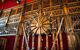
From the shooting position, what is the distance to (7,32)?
565 centimetres

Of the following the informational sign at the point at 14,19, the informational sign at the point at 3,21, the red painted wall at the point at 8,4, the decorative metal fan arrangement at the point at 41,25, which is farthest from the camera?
the red painted wall at the point at 8,4

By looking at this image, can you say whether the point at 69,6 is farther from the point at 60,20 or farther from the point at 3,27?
A: the point at 3,27

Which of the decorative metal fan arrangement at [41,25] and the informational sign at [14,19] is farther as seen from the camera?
the informational sign at [14,19]

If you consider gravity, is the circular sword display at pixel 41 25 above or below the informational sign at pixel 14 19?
below

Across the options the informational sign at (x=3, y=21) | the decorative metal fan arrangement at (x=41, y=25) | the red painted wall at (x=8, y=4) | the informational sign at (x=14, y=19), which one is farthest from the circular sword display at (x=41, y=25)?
the red painted wall at (x=8, y=4)

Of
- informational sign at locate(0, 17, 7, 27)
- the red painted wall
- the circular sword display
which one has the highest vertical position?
the red painted wall

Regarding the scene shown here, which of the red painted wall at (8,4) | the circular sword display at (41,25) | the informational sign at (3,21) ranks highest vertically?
the red painted wall at (8,4)

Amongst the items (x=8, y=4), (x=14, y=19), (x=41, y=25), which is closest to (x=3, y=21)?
(x=14, y=19)

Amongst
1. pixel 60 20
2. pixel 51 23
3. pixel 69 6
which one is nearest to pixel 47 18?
pixel 51 23

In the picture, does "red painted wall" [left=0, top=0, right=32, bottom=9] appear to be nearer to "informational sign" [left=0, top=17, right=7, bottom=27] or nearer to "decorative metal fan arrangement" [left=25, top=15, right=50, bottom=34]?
"informational sign" [left=0, top=17, right=7, bottom=27]

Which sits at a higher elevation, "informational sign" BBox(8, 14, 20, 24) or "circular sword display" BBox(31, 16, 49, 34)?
"informational sign" BBox(8, 14, 20, 24)

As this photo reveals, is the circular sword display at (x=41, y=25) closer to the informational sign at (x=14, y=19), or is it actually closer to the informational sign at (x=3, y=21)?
the informational sign at (x=14, y=19)

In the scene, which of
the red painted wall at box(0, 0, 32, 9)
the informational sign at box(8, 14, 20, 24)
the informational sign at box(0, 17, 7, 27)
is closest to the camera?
the informational sign at box(8, 14, 20, 24)

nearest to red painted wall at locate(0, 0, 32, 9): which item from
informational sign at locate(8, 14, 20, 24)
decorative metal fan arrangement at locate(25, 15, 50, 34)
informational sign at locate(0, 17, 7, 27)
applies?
informational sign at locate(0, 17, 7, 27)
